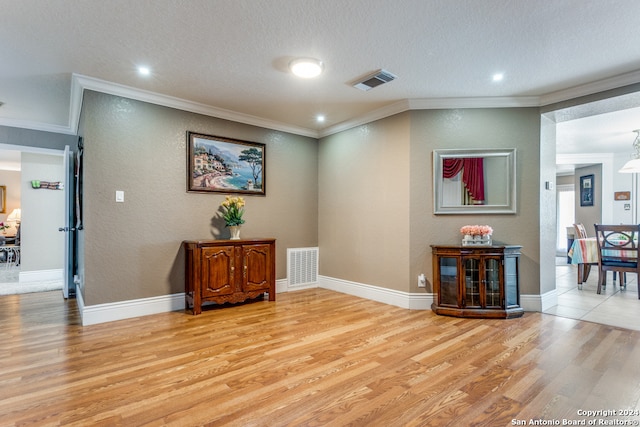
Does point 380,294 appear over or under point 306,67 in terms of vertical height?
under

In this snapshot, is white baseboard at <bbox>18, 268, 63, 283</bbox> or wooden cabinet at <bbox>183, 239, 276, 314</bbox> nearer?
wooden cabinet at <bbox>183, 239, 276, 314</bbox>

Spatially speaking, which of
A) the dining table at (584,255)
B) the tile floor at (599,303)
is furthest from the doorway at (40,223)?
the dining table at (584,255)

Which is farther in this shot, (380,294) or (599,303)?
(380,294)

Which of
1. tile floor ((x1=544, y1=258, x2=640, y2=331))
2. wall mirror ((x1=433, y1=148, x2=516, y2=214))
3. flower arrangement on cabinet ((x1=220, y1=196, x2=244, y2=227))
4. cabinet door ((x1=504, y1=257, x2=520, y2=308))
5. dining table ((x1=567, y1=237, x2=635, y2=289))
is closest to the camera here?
tile floor ((x1=544, y1=258, x2=640, y2=331))

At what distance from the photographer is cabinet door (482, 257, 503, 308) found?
135 inches

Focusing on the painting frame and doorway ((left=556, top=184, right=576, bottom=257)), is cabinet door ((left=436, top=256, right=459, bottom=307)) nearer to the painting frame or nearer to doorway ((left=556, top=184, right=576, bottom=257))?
the painting frame

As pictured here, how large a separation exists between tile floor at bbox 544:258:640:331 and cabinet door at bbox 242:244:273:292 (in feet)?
10.6

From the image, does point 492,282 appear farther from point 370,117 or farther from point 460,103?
point 370,117

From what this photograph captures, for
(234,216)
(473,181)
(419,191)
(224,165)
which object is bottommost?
(234,216)

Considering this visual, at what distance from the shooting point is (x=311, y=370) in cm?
223

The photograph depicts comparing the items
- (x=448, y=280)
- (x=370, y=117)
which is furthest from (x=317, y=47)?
(x=448, y=280)

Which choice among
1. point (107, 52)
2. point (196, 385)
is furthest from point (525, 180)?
point (107, 52)

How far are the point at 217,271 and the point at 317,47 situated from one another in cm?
252

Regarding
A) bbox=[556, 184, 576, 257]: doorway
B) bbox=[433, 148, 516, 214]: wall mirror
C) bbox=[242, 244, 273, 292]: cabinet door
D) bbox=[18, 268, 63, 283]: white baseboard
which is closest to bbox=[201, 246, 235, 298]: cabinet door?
bbox=[242, 244, 273, 292]: cabinet door
